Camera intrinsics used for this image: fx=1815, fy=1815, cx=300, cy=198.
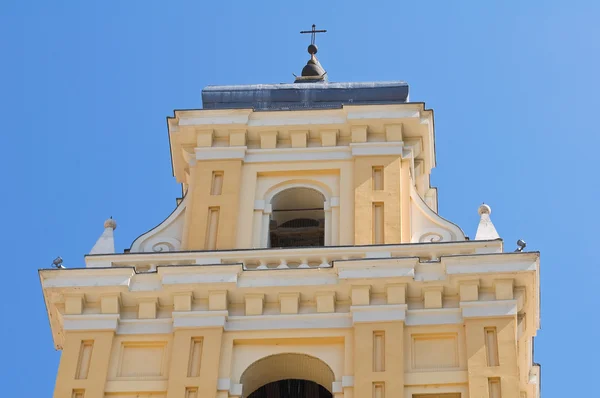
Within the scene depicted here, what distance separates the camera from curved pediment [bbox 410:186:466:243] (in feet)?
98.9

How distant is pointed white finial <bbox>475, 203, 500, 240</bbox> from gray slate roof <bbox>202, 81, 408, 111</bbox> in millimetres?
3578

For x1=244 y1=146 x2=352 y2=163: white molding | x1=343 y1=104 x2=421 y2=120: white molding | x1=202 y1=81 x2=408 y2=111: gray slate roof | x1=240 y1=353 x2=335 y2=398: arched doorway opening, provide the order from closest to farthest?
x1=240 y1=353 x2=335 y2=398: arched doorway opening
x1=244 y1=146 x2=352 y2=163: white molding
x1=343 y1=104 x2=421 y2=120: white molding
x1=202 y1=81 x2=408 y2=111: gray slate roof

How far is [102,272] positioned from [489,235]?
6.26 metres

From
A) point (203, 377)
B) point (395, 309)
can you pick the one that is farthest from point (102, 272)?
point (395, 309)

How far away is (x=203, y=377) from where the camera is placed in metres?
27.1

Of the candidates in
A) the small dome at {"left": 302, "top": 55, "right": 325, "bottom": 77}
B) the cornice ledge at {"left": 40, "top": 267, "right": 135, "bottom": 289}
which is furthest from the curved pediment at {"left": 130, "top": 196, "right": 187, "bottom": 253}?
the small dome at {"left": 302, "top": 55, "right": 325, "bottom": 77}

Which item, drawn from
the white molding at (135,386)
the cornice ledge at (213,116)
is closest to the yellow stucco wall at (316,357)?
the white molding at (135,386)

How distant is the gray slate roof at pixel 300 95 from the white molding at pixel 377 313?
5935 mm

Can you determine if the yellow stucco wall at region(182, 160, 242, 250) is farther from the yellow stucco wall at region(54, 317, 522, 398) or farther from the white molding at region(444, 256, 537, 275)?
the white molding at region(444, 256, 537, 275)

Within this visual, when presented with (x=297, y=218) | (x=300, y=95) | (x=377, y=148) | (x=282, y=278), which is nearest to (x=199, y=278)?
(x=282, y=278)

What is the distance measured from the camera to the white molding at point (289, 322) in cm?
2786

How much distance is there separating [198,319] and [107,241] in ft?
9.20

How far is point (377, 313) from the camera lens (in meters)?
27.8

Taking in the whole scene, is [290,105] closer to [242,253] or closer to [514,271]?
[242,253]
